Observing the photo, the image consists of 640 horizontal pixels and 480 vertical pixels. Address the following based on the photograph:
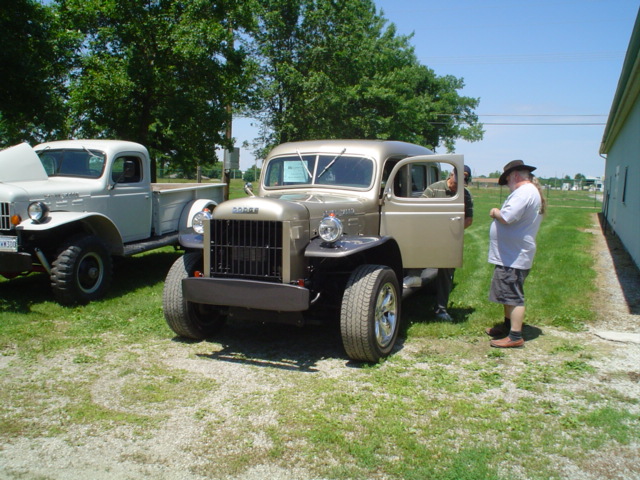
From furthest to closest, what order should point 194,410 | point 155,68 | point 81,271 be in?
point 155,68, point 81,271, point 194,410

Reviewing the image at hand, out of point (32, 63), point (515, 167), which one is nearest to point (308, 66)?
point (32, 63)

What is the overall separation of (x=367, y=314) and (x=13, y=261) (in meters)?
4.38

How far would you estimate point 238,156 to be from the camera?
674 inches

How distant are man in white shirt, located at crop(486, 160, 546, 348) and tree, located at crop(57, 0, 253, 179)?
10132mm

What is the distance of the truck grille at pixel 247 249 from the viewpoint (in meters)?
4.89

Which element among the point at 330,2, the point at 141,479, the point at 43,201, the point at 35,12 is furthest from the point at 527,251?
the point at 330,2

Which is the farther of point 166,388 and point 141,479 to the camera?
point 166,388

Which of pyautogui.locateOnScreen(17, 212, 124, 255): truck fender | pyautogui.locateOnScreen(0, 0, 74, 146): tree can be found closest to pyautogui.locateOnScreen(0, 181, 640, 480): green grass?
pyautogui.locateOnScreen(17, 212, 124, 255): truck fender

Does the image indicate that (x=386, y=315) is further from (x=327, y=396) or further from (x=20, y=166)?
(x=20, y=166)

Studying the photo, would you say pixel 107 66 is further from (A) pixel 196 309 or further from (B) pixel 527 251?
(B) pixel 527 251

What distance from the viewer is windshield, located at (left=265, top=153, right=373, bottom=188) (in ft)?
20.8

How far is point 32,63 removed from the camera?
41.6ft

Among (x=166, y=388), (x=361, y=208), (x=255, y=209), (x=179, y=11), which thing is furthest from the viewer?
(x=179, y=11)

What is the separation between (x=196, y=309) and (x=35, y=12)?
35.6ft
